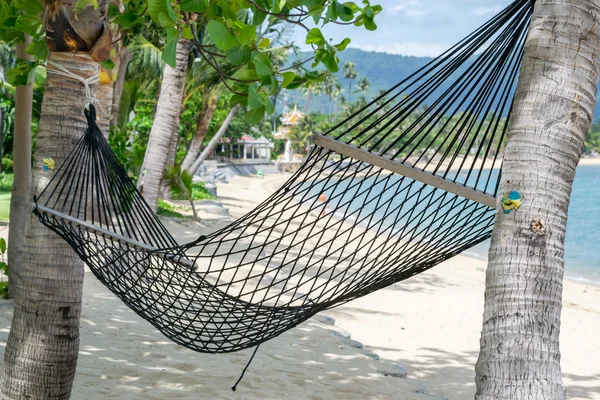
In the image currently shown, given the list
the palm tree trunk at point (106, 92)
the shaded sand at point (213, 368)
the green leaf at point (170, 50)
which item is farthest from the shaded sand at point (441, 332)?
the green leaf at point (170, 50)

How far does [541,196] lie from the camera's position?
132 cm

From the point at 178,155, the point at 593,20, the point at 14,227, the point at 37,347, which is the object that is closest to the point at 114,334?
the point at 14,227

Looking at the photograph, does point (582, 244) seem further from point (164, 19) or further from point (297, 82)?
point (164, 19)

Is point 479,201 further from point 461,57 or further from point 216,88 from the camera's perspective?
point 216,88

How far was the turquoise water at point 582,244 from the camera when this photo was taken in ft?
41.6

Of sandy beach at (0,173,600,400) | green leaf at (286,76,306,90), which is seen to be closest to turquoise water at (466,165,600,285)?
sandy beach at (0,173,600,400)

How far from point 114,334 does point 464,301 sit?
399cm

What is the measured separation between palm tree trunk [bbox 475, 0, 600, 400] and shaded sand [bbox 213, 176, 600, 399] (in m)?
2.18

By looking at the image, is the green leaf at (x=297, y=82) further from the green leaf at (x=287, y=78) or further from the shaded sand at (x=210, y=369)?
the shaded sand at (x=210, y=369)

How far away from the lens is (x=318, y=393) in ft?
9.13

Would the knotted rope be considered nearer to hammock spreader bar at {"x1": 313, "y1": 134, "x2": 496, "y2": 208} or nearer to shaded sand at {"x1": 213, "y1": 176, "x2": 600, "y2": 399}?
hammock spreader bar at {"x1": 313, "y1": 134, "x2": 496, "y2": 208}

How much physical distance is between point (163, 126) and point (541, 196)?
4167 millimetres

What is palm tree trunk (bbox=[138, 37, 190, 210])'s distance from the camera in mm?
5109

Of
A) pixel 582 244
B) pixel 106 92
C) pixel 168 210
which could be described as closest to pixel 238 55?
pixel 106 92
